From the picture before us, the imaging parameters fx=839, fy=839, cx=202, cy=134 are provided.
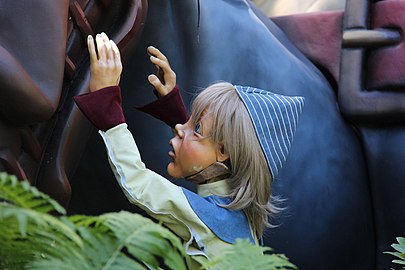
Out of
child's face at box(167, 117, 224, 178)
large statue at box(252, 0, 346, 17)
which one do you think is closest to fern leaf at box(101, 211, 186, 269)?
child's face at box(167, 117, 224, 178)

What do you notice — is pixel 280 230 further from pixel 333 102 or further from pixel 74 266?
pixel 74 266

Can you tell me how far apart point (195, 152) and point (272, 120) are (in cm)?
9

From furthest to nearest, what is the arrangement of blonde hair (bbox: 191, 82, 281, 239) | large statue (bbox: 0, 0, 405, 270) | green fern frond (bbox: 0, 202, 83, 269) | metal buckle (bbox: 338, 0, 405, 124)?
metal buckle (bbox: 338, 0, 405, 124), large statue (bbox: 0, 0, 405, 270), blonde hair (bbox: 191, 82, 281, 239), green fern frond (bbox: 0, 202, 83, 269)

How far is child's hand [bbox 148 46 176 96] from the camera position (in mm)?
1044

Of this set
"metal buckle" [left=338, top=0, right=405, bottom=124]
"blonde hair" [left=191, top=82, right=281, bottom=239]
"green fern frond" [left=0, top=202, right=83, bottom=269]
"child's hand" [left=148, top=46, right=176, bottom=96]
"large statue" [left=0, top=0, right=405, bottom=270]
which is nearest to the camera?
"green fern frond" [left=0, top=202, right=83, bottom=269]

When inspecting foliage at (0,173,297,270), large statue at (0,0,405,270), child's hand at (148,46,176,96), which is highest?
foliage at (0,173,297,270)

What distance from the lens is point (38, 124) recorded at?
0.91 m

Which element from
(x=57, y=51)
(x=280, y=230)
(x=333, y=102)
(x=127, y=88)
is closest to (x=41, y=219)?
(x=57, y=51)

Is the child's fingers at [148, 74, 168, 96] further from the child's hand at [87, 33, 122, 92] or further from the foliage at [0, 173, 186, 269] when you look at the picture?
the foliage at [0, 173, 186, 269]

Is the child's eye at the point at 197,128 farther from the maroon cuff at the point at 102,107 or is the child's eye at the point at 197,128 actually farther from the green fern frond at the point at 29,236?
the green fern frond at the point at 29,236

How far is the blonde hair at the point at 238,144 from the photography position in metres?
0.93

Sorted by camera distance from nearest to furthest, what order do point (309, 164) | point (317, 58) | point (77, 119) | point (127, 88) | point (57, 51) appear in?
point (57, 51) < point (77, 119) < point (127, 88) < point (309, 164) < point (317, 58)

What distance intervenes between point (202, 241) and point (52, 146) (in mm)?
198

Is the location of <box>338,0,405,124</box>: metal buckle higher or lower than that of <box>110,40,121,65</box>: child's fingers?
lower
